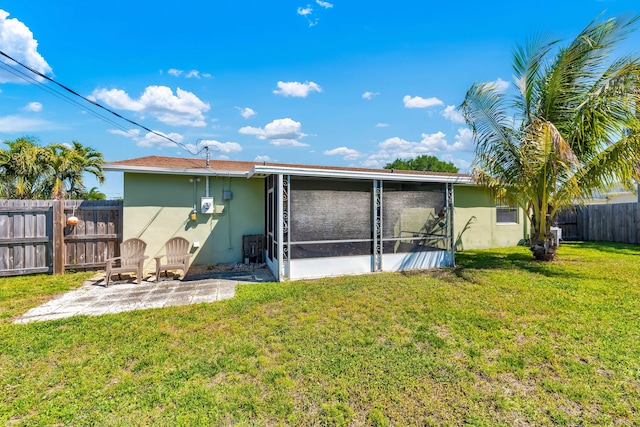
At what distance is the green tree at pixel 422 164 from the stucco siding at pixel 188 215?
41.1 metres

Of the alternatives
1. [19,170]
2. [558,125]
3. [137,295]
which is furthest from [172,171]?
[19,170]

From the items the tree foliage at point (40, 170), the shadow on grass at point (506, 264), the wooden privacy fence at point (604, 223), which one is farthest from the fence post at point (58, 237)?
the wooden privacy fence at point (604, 223)

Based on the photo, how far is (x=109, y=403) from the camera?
253cm

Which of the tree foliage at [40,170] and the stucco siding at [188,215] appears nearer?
the stucco siding at [188,215]

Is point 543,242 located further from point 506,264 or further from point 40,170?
point 40,170

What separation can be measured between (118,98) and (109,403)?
34.3 feet

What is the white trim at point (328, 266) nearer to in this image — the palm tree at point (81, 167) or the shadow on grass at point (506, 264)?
the shadow on grass at point (506, 264)

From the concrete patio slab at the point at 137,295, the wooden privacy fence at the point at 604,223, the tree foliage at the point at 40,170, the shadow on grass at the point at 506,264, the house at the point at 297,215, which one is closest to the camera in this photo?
the concrete patio slab at the point at 137,295

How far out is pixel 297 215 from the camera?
6.68 meters

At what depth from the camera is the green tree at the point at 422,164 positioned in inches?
1826

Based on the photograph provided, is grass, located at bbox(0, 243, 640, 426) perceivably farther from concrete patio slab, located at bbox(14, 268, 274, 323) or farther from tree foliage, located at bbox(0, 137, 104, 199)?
tree foliage, located at bbox(0, 137, 104, 199)

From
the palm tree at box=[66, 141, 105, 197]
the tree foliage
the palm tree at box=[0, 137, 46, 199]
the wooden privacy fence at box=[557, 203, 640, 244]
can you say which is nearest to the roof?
the wooden privacy fence at box=[557, 203, 640, 244]

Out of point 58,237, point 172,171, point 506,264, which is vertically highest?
point 172,171

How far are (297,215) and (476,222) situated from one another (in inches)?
313
